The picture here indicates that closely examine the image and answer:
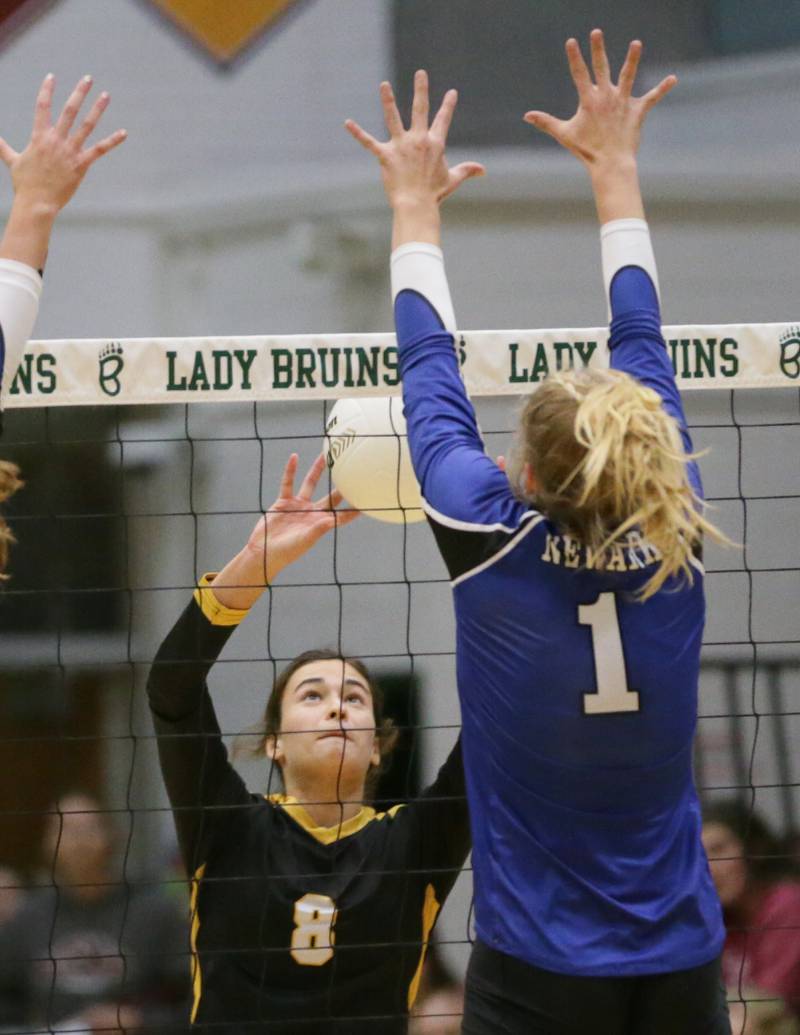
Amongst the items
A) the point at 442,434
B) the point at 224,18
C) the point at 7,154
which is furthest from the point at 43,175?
the point at 224,18

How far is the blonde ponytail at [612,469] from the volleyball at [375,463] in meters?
1.19

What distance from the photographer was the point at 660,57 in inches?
347

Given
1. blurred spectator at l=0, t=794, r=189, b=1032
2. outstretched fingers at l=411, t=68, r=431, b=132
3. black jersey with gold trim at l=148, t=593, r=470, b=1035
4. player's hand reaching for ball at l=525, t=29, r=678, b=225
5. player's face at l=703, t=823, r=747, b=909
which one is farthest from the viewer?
blurred spectator at l=0, t=794, r=189, b=1032

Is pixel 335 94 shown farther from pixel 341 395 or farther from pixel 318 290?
pixel 341 395

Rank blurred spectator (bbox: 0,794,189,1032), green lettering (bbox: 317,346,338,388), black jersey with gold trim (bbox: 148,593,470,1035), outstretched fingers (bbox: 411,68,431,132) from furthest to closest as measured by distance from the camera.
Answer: blurred spectator (bbox: 0,794,189,1032) < green lettering (bbox: 317,346,338,388) < black jersey with gold trim (bbox: 148,593,470,1035) < outstretched fingers (bbox: 411,68,431,132)

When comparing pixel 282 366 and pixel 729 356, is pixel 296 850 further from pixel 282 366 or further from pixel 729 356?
pixel 729 356

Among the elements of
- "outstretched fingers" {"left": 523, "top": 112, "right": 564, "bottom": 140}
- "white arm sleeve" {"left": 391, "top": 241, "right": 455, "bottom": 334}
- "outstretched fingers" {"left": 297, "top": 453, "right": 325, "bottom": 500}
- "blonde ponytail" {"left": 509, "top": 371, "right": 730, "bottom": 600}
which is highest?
"outstretched fingers" {"left": 523, "top": 112, "right": 564, "bottom": 140}

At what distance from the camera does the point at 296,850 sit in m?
3.30

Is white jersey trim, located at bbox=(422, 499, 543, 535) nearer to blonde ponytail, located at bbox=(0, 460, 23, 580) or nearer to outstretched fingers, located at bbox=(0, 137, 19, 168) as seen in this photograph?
blonde ponytail, located at bbox=(0, 460, 23, 580)

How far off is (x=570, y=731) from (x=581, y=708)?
0.12ft

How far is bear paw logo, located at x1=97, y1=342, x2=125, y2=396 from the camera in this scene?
3344mm

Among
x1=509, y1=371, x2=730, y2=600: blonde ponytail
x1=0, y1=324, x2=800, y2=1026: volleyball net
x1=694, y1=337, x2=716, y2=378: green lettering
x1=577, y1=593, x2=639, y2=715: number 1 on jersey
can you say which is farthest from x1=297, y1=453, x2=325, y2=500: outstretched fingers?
x1=0, y1=324, x2=800, y2=1026: volleyball net

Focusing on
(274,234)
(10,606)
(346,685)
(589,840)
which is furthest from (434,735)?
(589,840)

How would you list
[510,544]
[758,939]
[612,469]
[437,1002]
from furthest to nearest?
[758,939], [437,1002], [510,544], [612,469]
